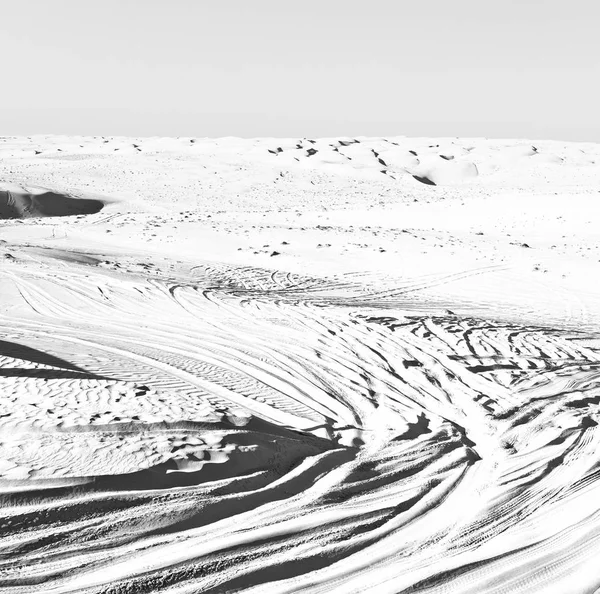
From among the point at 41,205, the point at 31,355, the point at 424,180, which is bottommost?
the point at 31,355

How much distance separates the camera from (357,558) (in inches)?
157

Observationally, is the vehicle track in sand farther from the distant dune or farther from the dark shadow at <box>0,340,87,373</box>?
the distant dune

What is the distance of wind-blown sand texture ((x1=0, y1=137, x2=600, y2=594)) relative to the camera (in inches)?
155

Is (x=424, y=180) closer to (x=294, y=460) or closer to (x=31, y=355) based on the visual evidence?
(x=31, y=355)

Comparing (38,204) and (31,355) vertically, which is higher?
(38,204)

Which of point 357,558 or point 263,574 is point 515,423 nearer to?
point 357,558

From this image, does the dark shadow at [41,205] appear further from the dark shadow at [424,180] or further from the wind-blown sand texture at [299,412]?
the dark shadow at [424,180]

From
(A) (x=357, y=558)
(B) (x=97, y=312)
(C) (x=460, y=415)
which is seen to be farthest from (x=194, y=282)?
(A) (x=357, y=558)

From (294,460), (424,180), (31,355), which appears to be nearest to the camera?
(294,460)

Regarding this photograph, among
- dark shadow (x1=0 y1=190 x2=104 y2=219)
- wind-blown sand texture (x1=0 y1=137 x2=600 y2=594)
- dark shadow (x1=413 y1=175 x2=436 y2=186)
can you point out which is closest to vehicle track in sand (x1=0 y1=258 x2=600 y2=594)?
wind-blown sand texture (x1=0 y1=137 x2=600 y2=594)

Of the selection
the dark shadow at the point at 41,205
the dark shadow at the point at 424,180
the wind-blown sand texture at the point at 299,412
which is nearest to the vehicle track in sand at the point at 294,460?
the wind-blown sand texture at the point at 299,412

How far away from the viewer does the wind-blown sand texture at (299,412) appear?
3.93 m

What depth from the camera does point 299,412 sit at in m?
6.48

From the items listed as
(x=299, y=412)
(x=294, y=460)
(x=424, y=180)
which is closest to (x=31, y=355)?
(x=299, y=412)
